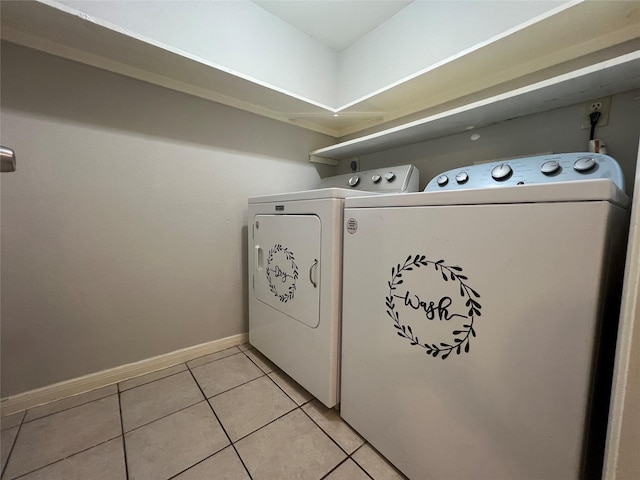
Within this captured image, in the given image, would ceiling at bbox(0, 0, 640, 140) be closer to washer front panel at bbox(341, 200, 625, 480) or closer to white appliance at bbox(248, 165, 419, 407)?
white appliance at bbox(248, 165, 419, 407)

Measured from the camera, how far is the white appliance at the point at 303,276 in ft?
3.46

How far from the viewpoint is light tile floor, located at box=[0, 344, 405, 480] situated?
0.88m

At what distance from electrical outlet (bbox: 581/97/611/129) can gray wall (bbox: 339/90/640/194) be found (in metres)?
0.01

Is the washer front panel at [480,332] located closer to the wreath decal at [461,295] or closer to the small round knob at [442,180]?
the wreath decal at [461,295]

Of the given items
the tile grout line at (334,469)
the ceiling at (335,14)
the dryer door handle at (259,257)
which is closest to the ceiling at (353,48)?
the ceiling at (335,14)

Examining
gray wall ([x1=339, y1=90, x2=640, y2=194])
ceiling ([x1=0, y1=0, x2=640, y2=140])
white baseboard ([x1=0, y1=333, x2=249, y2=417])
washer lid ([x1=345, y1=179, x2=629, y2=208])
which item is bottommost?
white baseboard ([x1=0, y1=333, x2=249, y2=417])

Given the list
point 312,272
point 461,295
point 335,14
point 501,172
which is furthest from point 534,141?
point 335,14

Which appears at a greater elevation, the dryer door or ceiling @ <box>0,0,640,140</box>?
ceiling @ <box>0,0,640,140</box>

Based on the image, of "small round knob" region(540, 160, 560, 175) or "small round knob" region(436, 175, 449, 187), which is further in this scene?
"small round knob" region(436, 175, 449, 187)

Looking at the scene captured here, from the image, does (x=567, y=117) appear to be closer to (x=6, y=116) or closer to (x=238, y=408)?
(x=238, y=408)

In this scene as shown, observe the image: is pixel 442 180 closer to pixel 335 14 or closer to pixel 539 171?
pixel 539 171

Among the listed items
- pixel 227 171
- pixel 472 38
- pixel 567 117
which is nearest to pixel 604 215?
pixel 567 117

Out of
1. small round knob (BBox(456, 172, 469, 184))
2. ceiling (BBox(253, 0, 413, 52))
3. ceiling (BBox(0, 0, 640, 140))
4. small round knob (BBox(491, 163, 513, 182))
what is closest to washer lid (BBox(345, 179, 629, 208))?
small round knob (BBox(491, 163, 513, 182))

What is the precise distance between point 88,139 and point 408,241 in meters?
1.61
